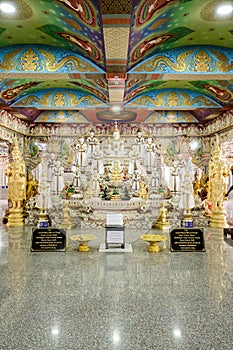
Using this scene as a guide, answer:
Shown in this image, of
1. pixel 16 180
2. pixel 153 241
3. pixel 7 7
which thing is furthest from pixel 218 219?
pixel 7 7

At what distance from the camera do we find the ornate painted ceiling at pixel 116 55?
3.65 metres

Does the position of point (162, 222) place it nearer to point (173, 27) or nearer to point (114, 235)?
point (114, 235)

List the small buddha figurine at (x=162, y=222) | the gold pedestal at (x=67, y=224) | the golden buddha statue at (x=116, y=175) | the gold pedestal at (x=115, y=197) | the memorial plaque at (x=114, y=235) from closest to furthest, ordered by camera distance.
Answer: the memorial plaque at (x=114, y=235)
the small buddha figurine at (x=162, y=222)
the gold pedestal at (x=67, y=224)
the gold pedestal at (x=115, y=197)
the golden buddha statue at (x=116, y=175)

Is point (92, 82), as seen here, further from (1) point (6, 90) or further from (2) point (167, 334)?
(2) point (167, 334)

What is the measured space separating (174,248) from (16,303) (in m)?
2.96

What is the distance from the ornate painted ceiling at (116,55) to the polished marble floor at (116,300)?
333 cm

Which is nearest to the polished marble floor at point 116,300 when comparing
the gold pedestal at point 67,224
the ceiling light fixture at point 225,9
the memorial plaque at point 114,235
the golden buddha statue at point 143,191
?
the memorial plaque at point 114,235

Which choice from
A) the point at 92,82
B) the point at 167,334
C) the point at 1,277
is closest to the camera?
the point at 167,334

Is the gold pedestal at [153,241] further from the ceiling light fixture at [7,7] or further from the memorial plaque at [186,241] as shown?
the ceiling light fixture at [7,7]

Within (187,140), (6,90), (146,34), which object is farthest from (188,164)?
(6,90)

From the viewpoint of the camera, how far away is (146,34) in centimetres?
417

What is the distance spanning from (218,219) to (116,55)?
524 centimetres

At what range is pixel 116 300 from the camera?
3.04 meters

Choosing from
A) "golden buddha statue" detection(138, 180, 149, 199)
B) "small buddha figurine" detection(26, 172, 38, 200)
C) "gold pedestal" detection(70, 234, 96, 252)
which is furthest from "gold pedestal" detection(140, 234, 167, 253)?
"golden buddha statue" detection(138, 180, 149, 199)
